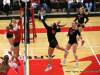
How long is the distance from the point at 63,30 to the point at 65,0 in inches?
194

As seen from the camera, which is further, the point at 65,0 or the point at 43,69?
the point at 65,0

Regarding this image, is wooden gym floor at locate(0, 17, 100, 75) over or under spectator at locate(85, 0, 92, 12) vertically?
under

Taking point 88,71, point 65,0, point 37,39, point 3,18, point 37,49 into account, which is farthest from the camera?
point 65,0

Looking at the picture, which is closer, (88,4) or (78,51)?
(78,51)

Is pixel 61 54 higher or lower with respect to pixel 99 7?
lower

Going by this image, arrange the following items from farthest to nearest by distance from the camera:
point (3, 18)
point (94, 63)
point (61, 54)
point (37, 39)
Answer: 1. point (3, 18)
2. point (37, 39)
3. point (61, 54)
4. point (94, 63)

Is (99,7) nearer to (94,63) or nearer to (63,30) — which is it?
(63,30)

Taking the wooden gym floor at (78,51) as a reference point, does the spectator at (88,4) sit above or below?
above

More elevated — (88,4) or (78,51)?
(88,4)

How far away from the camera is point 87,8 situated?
14.3m

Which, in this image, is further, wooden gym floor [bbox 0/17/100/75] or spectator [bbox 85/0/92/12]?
spectator [bbox 85/0/92/12]

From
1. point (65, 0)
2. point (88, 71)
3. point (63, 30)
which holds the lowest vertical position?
point (88, 71)

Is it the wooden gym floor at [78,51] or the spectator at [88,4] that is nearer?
the wooden gym floor at [78,51]

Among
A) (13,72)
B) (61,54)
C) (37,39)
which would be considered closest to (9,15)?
(37,39)
